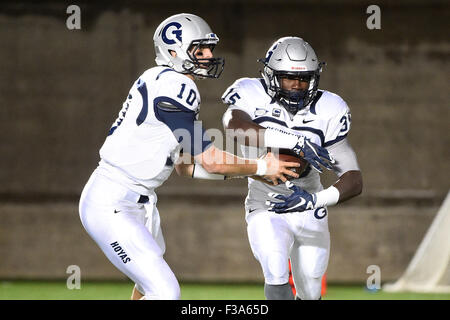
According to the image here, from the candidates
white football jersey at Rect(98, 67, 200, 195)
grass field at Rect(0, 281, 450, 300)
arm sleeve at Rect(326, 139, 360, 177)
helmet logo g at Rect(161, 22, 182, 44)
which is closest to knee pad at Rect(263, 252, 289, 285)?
arm sleeve at Rect(326, 139, 360, 177)

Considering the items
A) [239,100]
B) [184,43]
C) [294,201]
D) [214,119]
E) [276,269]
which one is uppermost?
[184,43]

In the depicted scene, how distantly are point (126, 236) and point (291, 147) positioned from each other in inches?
42.8

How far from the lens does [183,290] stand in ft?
24.5

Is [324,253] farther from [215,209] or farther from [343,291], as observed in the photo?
[215,209]

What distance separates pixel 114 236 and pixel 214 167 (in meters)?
0.62

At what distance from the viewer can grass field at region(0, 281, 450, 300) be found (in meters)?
6.95

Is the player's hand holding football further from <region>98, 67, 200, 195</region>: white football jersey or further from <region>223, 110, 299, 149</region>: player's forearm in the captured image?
<region>98, 67, 200, 195</region>: white football jersey

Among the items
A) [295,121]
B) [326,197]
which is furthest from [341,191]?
[295,121]

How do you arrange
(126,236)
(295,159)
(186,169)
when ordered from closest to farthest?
(126,236)
(186,169)
(295,159)

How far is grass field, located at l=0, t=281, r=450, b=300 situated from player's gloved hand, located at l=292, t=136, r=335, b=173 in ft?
9.28

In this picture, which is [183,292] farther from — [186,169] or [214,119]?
[186,169]

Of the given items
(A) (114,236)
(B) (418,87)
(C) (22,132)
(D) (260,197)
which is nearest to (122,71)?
(C) (22,132)

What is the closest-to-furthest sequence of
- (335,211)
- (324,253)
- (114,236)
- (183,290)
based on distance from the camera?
1. (114,236)
2. (324,253)
3. (183,290)
4. (335,211)

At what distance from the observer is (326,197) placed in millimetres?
4426
